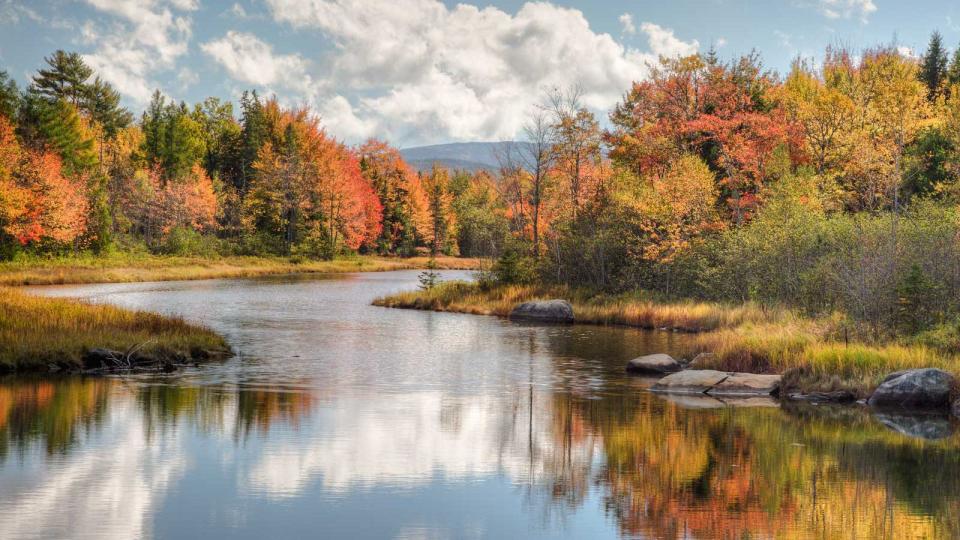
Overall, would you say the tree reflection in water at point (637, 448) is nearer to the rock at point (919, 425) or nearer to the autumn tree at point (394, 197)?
the rock at point (919, 425)

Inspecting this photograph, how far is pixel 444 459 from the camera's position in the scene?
1363cm

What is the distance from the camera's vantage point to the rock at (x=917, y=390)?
59.5ft

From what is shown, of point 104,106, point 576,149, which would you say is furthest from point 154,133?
point 576,149

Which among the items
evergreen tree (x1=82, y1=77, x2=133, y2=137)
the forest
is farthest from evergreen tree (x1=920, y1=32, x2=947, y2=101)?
evergreen tree (x1=82, y1=77, x2=133, y2=137)

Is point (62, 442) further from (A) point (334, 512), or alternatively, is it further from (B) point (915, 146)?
(B) point (915, 146)

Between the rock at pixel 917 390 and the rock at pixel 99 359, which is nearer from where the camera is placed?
the rock at pixel 917 390

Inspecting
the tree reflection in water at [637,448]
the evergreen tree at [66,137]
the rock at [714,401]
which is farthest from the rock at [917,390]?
the evergreen tree at [66,137]

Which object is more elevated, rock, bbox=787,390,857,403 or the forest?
the forest

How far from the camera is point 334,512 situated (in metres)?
10.4

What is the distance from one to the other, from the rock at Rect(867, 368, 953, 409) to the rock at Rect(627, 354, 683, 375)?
5704 mm

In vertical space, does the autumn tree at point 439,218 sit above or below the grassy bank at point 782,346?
above

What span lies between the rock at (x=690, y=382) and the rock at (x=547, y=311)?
17539 mm

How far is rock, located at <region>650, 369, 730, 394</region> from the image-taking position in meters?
20.5

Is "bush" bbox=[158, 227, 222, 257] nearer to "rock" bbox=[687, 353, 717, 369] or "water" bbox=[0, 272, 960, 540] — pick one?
"water" bbox=[0, 272, 960, 540]
